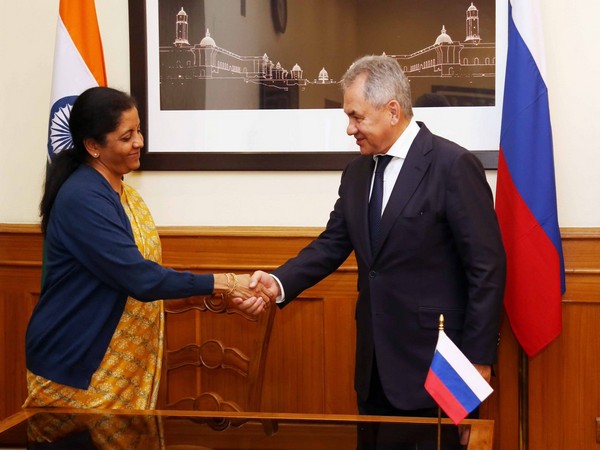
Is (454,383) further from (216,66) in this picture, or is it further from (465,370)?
(216,66)

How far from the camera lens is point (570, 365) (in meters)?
3.56

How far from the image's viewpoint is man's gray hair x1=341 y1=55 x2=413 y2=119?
8.82ft

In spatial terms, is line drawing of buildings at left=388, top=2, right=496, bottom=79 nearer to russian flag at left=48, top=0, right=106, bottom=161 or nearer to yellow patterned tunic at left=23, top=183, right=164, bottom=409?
russian flag at left=48, top=0, right=106, bottom=161

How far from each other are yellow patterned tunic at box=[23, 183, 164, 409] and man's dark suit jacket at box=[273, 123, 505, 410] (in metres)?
0.69

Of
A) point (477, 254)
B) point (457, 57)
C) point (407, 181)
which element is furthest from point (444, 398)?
point (457, 57)

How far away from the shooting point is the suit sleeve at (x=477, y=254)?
257cm

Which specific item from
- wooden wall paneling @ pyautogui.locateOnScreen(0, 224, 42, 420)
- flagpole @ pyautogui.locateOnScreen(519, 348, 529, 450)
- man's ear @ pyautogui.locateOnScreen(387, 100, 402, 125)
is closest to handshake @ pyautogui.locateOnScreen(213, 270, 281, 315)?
man's ear @ pyautogui.locateOnScreen(387, 100, 402, 125)

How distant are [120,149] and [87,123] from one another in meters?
0.13

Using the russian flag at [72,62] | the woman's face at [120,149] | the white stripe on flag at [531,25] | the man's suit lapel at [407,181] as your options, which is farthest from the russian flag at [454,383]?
the russian flag at [72,62]

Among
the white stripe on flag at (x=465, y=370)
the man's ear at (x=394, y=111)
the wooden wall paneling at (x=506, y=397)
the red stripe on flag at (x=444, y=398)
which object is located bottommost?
the wooden wall paneling at (x=506, y=397)

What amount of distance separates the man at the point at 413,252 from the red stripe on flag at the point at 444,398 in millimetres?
756

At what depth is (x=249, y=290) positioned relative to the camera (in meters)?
2.93

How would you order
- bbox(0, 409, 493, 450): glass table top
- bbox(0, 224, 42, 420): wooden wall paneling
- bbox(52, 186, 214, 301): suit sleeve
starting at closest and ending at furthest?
bbox(0, 409, 493, 450): glass table top, bbox(52, 186, 214, 301): suit sleeve, bbox(0, 224, 42, 420): wooden wall paneling

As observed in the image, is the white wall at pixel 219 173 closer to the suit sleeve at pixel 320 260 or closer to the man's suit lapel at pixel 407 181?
the suit sleeve at pixel 320 260
